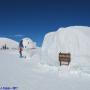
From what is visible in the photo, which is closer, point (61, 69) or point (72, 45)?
point (61, 69)

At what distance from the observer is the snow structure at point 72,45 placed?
18.1 metres

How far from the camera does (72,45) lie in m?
19.1

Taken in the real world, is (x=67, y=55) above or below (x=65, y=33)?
below

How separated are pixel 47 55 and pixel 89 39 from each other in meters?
4.88

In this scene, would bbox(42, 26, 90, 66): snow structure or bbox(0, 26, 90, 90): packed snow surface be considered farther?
bbox(42, 26, 90, 66): snow structure

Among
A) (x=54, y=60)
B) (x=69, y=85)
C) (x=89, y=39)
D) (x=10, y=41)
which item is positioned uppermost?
A: (x=10, y=41)

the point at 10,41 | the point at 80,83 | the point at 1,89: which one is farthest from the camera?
the point at 10,41

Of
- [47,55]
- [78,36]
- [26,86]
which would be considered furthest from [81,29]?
[26,86]

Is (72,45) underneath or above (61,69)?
above

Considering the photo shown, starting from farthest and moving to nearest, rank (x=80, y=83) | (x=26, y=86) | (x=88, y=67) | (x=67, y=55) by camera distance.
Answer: (x=67, y=55) < (x=88, y=67) < (x=80, y=83) < (x=26, y=86)

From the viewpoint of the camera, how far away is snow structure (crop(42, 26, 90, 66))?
18.1m

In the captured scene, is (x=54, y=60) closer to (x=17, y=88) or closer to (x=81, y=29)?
(x=81, y=29)

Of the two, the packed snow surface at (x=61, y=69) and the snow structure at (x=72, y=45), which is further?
the snow structure at (x=72, y=45)

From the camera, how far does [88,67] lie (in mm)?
17094
